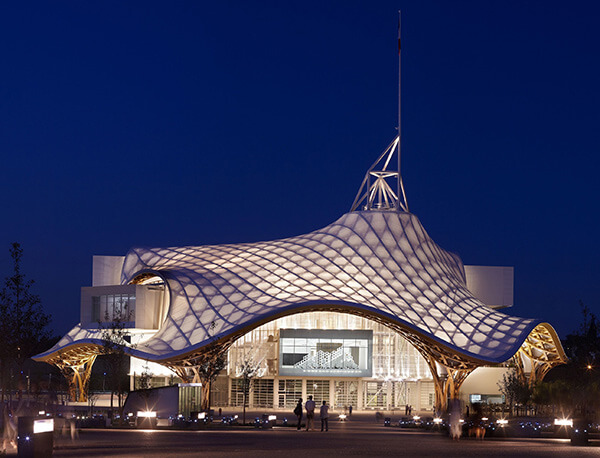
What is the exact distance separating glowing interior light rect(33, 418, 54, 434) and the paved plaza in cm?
358

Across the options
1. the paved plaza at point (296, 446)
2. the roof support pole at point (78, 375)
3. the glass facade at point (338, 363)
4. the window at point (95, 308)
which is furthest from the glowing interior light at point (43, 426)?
the glass facade at point (338, 363)

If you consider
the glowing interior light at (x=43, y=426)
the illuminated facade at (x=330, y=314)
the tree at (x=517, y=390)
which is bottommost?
the tree at (x=517, y=390)

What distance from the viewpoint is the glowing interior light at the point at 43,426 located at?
21578 millimetres

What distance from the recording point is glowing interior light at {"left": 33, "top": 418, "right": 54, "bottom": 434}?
21578mm

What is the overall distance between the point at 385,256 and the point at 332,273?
533cm

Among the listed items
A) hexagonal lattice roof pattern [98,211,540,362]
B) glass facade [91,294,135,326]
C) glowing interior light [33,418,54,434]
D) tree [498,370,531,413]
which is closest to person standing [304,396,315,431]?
A: hexagonal lattice roof pattern [98,211,540,362]

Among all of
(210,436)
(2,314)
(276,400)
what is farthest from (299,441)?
(276,400)

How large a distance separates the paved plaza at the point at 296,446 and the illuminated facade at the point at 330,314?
2355 cm

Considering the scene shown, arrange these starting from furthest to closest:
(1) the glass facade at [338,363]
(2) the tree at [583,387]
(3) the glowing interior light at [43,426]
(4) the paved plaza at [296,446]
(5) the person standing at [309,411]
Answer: (1) the glass facade at [338,363], (2) the tree at [583,387], (5) the person standing at [309,411], (4) the paved plaza at [296,446], (3) the glowing interior light at [43,426]

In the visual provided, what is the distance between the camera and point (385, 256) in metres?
70.6

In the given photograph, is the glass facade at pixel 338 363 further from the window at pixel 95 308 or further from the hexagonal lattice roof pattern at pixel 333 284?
the window at pixel 95 308

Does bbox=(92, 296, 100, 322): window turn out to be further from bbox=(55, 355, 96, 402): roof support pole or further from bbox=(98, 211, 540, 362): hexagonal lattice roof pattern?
bbox=(55, 355, 96, 402): roof support pole

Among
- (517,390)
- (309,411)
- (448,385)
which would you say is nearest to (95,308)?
(448,385)

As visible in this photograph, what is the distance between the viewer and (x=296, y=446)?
98.8 ft
